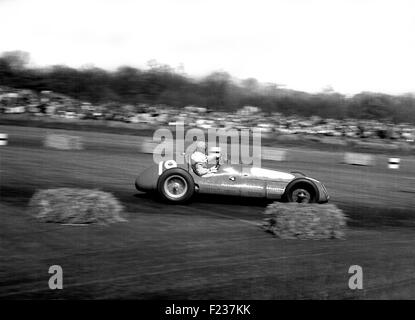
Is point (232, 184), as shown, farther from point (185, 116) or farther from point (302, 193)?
point (185, 116)

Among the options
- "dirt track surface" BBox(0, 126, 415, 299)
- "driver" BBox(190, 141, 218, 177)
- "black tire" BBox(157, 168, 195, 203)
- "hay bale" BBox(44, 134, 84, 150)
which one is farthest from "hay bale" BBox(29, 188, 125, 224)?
"hay bale" BBox(44, 134, 84, 150)

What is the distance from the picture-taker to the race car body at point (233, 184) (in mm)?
10156

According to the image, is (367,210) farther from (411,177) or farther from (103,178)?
(411,177)

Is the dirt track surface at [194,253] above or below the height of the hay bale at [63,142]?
below

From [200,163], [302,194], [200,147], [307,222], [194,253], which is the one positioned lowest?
[194,253]

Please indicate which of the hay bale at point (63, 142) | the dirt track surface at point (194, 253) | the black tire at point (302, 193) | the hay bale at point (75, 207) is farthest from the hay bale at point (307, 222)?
the hay bale at point (63, 142)

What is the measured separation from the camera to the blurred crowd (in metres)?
29.5

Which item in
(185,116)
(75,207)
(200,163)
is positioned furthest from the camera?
(185,116)

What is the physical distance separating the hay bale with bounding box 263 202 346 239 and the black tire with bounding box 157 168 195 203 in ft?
7.14

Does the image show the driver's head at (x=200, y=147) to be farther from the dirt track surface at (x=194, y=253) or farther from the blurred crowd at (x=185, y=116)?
the blurred crowd at (x=185, y=116)

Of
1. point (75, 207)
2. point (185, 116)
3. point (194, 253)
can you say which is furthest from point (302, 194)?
point (185, 116)

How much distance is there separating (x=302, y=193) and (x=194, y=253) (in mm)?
3867

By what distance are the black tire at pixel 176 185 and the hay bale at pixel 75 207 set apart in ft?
5.25

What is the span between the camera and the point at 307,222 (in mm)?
8203
